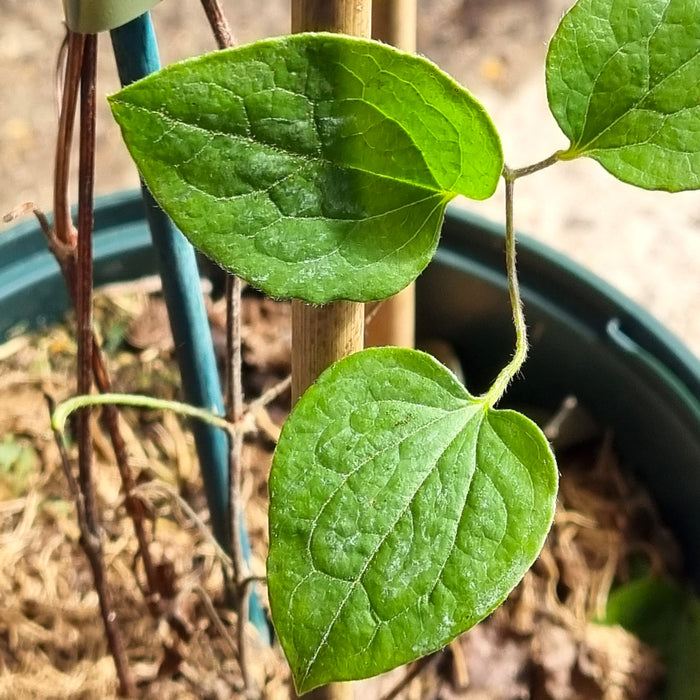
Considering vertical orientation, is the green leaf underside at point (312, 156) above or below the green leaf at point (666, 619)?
above

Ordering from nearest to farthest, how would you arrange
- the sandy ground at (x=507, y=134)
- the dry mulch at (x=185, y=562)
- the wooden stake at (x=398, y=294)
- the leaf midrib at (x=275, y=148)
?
the leaf midrib at (x=275, y=148), the wooden stake at (x=398, y=294), the dry mulch at (x=185, y=562), the sandy ground at (x=507, y=134)

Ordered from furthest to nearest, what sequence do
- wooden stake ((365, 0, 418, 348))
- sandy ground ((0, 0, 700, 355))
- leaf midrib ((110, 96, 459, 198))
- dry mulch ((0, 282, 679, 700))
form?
sandy ground ((0, 0, 700, 355)), dry mulch ((0, 282, 679, 700)), wooden stake ((365, 0, 418, 348)), leaf midrib ((110, 96, 459, 198))

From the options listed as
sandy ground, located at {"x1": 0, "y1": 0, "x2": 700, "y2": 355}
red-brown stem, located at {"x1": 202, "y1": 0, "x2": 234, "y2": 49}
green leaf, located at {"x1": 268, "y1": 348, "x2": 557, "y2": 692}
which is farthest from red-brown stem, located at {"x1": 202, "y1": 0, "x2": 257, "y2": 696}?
sandy ground, located at {"x1": 0, "y1": 0, "x2": 700, "y2": 355}

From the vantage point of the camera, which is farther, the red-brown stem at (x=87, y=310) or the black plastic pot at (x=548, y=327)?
the black plastic pot at (x=548, y=327)

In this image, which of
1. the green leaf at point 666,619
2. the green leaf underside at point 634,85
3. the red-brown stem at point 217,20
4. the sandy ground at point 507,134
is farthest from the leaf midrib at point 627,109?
the sandy ground at point 507,134

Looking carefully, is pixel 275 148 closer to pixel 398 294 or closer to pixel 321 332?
pixel 321 332

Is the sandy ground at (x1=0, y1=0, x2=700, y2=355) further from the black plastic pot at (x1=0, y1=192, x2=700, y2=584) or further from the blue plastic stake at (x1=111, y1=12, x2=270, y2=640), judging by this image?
the blue plastic stake at (x1=111, y1=12, x2=270, y2=640)

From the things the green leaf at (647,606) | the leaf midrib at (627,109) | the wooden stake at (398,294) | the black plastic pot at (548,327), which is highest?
the leaf midrib at (627,109)

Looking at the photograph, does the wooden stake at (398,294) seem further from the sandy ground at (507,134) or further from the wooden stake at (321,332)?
the sandy ground at (507,134)
